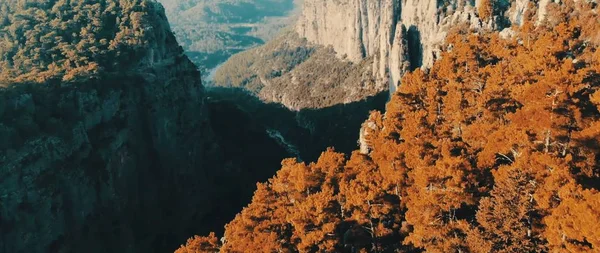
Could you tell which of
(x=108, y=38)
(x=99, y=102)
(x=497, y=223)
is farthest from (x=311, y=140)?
(x=497, y=223)

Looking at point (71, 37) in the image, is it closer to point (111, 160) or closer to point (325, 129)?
point (111, 160)

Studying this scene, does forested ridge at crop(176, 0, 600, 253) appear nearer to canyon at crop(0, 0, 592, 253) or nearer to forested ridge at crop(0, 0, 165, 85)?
canyon at crop(0, 0, 592, 253)

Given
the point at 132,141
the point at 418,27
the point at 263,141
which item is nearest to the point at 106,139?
the point at 132,141

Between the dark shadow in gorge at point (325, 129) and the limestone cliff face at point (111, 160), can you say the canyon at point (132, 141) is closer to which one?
the limestone cliff face at point (111, 160)

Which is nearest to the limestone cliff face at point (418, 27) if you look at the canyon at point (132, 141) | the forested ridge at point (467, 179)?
the canyon at point (132, 141)

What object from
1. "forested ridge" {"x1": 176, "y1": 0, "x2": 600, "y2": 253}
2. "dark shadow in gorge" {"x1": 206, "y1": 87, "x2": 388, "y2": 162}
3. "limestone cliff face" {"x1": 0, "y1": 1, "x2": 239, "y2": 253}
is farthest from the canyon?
"forested ridge" {"x1": 176, "y1": 0, "x2": 600, "y2": 253}

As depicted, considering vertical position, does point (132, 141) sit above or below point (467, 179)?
below
